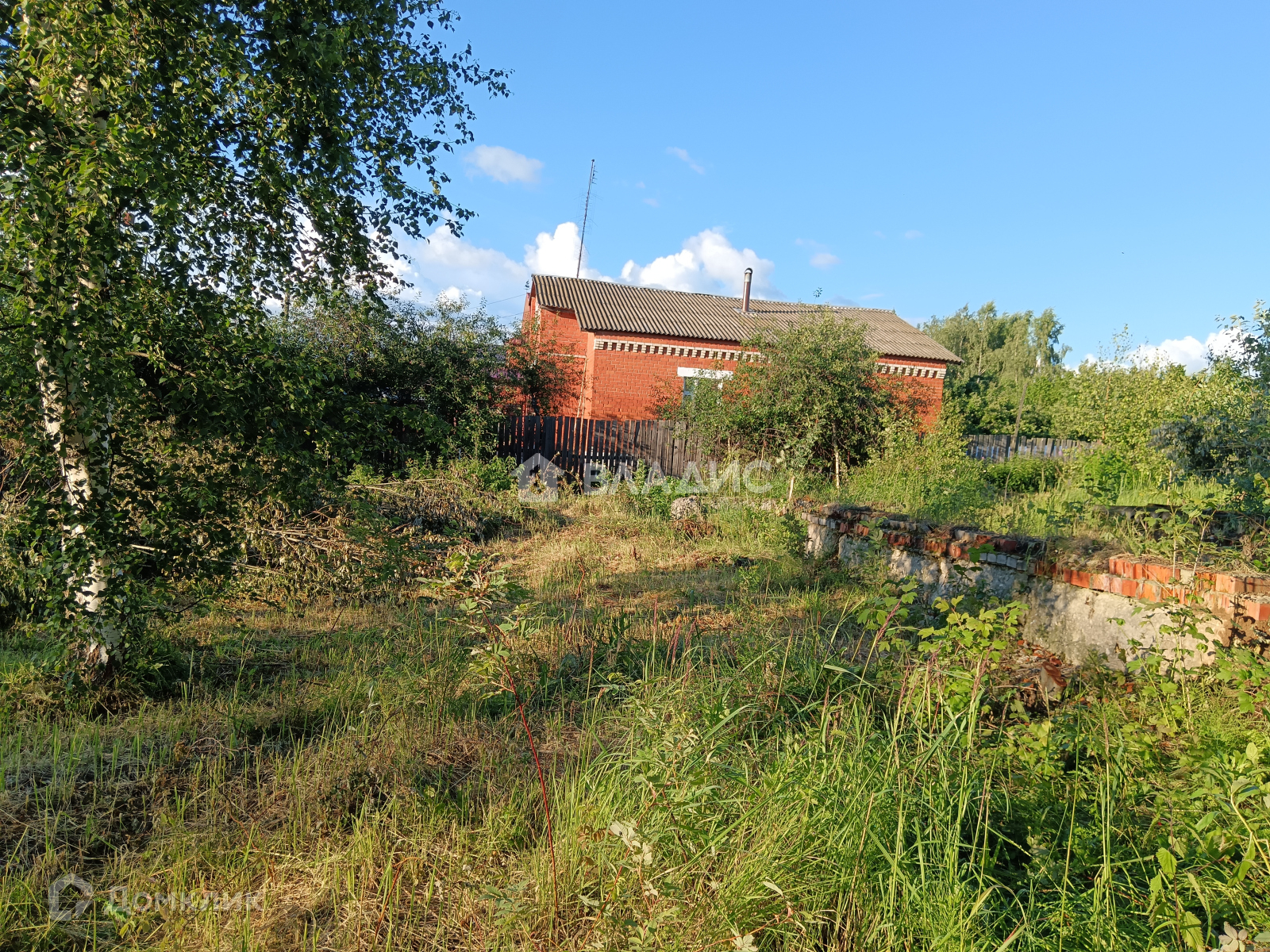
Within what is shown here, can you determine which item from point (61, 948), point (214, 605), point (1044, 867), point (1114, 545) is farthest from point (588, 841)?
point (1114, 545)

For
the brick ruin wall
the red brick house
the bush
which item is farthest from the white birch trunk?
the red brick house

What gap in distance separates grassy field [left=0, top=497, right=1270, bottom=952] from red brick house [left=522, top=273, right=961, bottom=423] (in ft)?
48.2

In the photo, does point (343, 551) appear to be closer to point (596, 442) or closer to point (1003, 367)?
point (596, 442)

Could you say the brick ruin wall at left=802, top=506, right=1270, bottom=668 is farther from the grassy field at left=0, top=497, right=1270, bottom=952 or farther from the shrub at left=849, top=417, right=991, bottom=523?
the shrub at left=849, top=417, right=991, bottom=523

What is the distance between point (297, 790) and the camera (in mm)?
2646

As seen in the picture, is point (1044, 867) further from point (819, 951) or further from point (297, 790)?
point (297, 790)

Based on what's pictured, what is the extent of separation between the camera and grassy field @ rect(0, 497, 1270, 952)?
1.91m

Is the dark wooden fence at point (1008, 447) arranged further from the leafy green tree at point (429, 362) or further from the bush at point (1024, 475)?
the leafy green tree at point (429, 362)

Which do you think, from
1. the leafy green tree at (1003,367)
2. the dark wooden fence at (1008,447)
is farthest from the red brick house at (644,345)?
the leafy green tree at (1003,367)

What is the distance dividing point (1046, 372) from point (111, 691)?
47.3 metres

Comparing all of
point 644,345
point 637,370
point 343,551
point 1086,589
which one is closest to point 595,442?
point 637,370

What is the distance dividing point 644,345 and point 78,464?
16.8 metres

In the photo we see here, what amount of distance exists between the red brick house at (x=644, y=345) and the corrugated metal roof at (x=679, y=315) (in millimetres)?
28

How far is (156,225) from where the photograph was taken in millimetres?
3006
